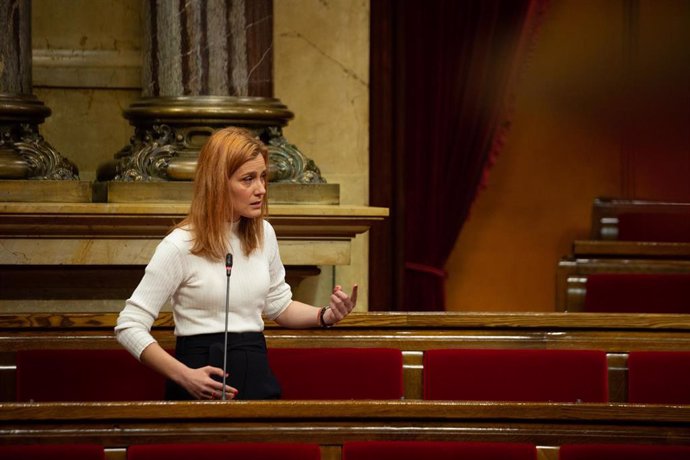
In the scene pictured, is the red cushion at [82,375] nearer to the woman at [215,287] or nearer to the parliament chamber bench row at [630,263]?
the woman at [215,287]

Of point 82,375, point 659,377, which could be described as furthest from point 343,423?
point 659,377

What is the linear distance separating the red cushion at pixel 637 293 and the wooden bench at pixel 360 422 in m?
3.07

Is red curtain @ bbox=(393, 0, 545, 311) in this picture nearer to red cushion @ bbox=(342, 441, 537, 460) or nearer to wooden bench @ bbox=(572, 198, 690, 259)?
wooden bench @ bbox=(572, 198, 690, 259)

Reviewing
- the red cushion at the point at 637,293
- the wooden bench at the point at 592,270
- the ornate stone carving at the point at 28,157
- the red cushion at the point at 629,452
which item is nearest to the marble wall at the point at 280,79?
the ornate stone carving at the point at 28,157

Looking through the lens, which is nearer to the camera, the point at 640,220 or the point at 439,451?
the point at 439,451

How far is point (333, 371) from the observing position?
3.39 metres

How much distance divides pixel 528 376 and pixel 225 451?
130 cm

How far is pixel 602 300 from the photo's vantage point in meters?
5.42

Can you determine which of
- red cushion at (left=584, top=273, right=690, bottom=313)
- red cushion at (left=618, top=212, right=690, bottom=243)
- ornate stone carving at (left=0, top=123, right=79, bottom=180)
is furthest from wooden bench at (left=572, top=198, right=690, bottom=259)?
ornate stone carving at (left=0, top=123, right=79, bottom=180)

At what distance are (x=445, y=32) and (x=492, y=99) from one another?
44 centimetres

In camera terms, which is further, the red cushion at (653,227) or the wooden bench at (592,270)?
the red cushion at (653,227)

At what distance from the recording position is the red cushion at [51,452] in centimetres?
226

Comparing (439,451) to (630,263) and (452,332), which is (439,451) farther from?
(630,263)

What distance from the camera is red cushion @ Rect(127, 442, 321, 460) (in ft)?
7.44
